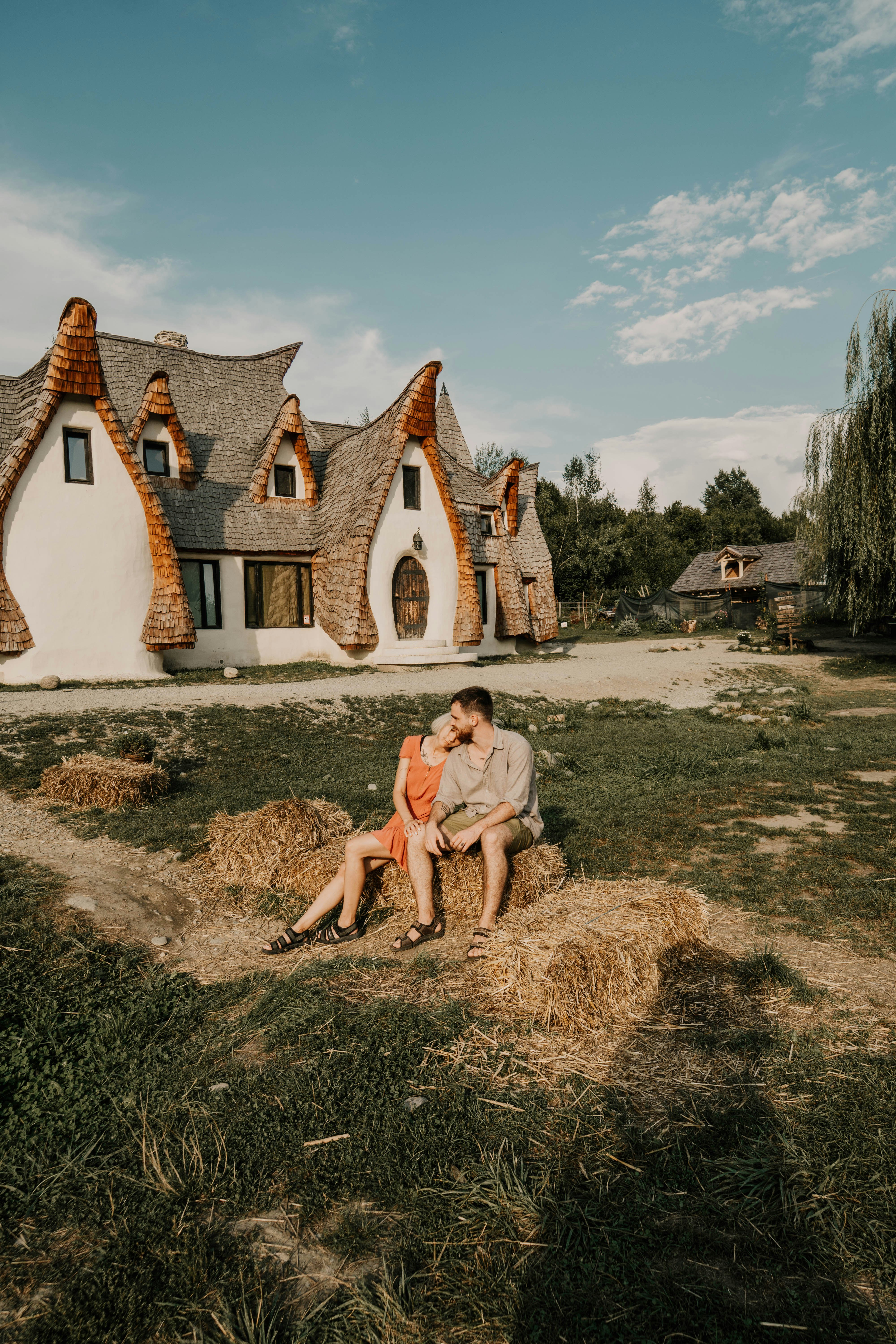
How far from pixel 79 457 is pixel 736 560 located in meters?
41.1

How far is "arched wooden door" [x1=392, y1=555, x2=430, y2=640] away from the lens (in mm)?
21328

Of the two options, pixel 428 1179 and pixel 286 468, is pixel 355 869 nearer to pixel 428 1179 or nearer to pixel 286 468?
pixel 428 1179

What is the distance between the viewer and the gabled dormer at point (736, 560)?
156 ft

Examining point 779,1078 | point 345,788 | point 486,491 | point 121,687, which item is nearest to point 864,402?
point 486,491

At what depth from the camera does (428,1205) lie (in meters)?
2.66

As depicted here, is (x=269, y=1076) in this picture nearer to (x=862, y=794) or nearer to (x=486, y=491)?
(x=862, y=794)

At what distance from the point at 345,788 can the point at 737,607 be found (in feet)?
112

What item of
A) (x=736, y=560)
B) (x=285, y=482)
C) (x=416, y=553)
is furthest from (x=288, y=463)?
(x=736, y=560)

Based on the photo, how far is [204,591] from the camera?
20.3 meters

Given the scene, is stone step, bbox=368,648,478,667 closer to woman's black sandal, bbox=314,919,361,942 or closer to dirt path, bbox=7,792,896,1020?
dirt path, bbox=7,792,896,1020

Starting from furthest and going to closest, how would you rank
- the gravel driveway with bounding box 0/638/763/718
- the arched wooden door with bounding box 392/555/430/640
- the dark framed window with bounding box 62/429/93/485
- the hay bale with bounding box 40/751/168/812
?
the arched wooden door with bounding box 392/555/430/640, the dark framed window with bounding box 62/429/93/485, the gravel driveway with bounding box 0/638/763/718, the hay bale with bounding box 40/751/168/812

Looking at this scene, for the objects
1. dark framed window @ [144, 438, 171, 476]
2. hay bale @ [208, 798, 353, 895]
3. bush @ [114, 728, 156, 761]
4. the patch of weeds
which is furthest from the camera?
dark framed window @ [144, 438, 171, 476]

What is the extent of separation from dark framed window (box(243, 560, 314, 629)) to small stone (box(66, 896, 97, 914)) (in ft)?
52.4

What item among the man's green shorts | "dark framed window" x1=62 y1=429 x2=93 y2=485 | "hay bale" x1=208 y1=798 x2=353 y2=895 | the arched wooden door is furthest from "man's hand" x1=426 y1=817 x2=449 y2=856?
the arched wooden door
